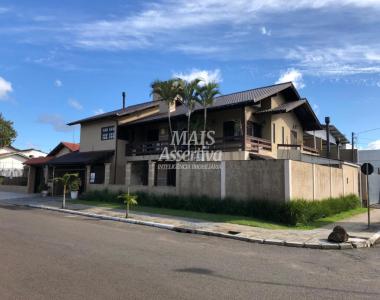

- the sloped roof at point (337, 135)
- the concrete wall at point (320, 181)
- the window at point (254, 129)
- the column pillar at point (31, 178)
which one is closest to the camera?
the concrete wall at point (320, 181)

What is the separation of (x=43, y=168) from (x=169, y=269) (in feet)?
92.8

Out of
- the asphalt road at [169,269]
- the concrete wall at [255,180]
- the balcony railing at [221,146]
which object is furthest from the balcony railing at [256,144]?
the asphalt road at [169,269]

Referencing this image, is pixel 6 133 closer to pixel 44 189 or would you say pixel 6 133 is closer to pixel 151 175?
pixel 44 189

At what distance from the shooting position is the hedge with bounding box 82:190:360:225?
1544cm

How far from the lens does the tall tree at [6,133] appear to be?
5428 cm

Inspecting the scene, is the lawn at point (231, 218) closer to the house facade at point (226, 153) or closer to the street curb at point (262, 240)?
the house facade at point (226, 153)

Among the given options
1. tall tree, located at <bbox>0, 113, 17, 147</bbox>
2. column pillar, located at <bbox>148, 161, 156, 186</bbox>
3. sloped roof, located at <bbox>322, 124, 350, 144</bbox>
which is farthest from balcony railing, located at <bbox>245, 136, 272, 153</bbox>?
tall tree, located at <bbox>0, 113, 17, 147</bbox>

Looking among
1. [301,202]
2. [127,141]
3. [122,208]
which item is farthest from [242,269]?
[127,141]

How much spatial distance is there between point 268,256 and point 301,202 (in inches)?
279

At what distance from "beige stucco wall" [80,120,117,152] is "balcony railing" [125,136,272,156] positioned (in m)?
2.66

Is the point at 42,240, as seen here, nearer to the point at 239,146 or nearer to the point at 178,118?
the point at 239,146

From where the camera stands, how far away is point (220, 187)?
18.5 meters

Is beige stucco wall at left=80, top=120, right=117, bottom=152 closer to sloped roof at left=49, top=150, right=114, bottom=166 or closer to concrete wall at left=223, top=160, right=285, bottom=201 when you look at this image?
sloped roof at left=49, top=150, right=114, bottom=166

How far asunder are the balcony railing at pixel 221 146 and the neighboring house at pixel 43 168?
899 centimetres
